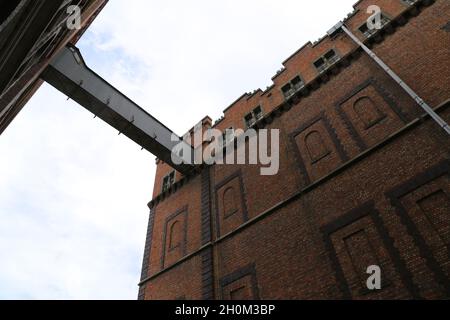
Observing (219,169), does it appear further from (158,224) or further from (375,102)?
(375,102)

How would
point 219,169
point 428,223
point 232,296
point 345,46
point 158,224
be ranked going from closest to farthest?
point 428,223, point 232,296, point 345,46, point 219,169, point 158,224

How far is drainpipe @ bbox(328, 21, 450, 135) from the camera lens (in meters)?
8.97

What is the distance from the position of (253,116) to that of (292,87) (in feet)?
7.90

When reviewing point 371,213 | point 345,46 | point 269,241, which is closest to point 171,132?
point 269,241

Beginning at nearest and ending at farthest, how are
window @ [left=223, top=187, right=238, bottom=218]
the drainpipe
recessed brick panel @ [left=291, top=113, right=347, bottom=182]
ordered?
the drainpipe, recessed brick panel @ [left=291, top=113, right=347, bottom=182], window @ [left=223, top=187, right=238, bottom=218]

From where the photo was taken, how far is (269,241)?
1126 cm

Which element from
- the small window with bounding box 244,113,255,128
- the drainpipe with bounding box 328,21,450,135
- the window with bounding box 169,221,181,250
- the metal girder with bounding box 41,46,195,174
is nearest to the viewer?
the drainpipe with bounding box 328,21,450,135

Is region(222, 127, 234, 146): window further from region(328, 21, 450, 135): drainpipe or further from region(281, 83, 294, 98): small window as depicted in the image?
region(328, 21, 450, 135): drainpipe

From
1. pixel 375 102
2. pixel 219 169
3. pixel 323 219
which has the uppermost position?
pixel 219 169

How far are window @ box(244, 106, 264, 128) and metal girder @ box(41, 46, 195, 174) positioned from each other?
3.90m

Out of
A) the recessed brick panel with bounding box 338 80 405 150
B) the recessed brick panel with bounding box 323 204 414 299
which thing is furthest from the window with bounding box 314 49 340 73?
the recessed brick panel with bounding box 323 204 414 299

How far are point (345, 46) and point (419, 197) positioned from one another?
8094mm
